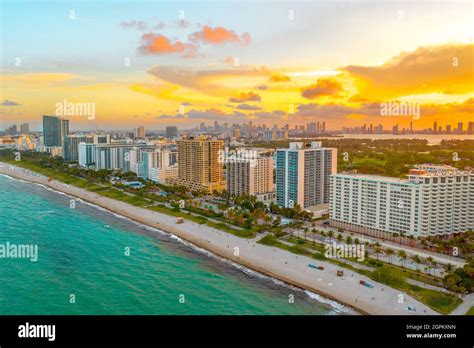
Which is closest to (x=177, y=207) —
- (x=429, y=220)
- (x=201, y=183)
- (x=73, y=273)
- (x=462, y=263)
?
(x=201, y=183)

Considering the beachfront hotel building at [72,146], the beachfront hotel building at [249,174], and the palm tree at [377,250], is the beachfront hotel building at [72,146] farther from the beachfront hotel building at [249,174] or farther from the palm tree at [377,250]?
the palm tree at [377,250]

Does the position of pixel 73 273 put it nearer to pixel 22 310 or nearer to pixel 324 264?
pixel 22 310

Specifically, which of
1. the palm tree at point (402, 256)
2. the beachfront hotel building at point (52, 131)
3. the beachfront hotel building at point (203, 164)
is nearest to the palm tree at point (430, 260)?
the palm tree at point (402, 256)

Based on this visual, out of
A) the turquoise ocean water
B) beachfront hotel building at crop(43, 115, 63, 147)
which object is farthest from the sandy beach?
beachfront hotel building at crop(43, 115, 63, 147)

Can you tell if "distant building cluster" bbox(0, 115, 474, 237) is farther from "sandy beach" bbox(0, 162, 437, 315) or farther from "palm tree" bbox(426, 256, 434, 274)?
"sandy beach" bbox(0, 162, 437, 315)

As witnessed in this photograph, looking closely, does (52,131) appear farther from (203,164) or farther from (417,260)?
(417,260)
